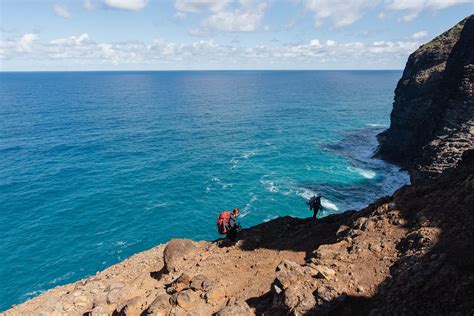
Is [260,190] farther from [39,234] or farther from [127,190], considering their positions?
[39,234]

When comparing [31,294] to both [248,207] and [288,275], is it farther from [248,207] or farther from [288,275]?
[288,275]

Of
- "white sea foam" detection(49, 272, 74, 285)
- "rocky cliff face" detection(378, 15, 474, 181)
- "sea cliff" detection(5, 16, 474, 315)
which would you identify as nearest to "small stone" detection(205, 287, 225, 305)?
"sea cliff" detection(5, 16, 474, 315)

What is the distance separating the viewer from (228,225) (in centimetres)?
2567

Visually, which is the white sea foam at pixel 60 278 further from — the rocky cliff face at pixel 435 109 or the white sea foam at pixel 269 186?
the rocky cliff face at pixel 435 109

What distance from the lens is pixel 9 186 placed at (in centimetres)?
5838


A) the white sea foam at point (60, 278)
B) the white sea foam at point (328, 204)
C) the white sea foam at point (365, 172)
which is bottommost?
the white sea foam at point (60, 278)

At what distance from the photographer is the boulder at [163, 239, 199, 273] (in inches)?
916

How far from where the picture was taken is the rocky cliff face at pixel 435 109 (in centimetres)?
4553

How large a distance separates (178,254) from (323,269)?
12.2 m

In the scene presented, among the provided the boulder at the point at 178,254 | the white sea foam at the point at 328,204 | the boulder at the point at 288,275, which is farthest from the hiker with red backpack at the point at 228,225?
the white sea foam at the point at 328,204

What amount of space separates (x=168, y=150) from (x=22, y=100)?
116m

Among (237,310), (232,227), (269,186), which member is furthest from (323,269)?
(269,186)

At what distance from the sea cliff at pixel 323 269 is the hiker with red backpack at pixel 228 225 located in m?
0.92

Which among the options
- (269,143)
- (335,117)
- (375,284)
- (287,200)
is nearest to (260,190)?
(287,200)
